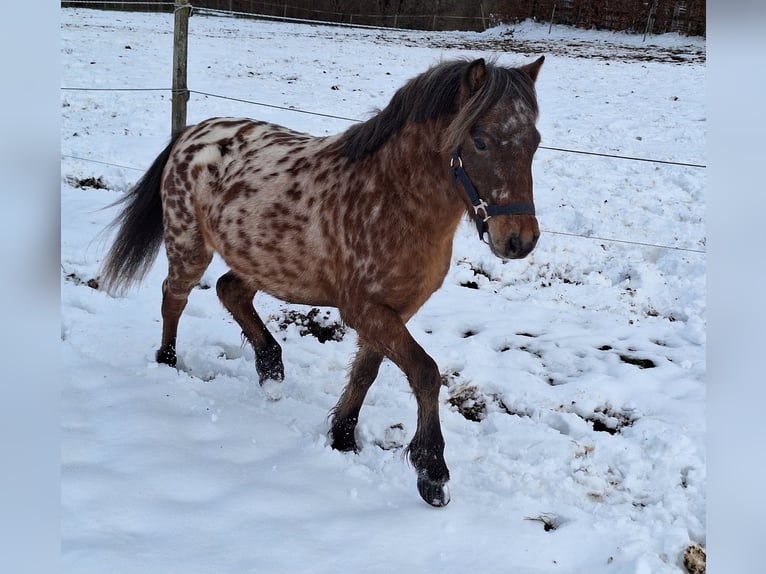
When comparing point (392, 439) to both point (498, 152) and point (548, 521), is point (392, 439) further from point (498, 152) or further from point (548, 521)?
point (498, 152)

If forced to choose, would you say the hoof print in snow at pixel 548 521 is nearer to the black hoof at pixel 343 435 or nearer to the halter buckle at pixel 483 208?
the black hoof at pixel 343 435

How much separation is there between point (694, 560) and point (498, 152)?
1.64 m

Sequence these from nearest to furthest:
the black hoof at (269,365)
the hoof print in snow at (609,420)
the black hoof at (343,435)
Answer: the black hoof at (343,435) < the hoof print in snow at (609,420) < the black hoof at (269,365)

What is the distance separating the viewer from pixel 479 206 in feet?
7.61

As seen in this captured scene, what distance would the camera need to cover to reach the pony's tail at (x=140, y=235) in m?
3.72

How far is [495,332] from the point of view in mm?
4180

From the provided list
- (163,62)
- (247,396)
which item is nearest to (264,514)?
(247,396)

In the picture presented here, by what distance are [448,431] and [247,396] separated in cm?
108

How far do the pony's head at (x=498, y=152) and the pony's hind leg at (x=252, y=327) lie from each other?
62.5 inches

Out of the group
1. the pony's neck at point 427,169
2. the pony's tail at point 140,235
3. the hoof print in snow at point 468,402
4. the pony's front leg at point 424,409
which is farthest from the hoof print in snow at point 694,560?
the pony's tail at point 140,235

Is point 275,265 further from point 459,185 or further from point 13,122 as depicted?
point 13,122

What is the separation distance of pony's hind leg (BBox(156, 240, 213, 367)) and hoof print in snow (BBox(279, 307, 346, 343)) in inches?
29.0

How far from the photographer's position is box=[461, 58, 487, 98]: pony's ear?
2328 mm

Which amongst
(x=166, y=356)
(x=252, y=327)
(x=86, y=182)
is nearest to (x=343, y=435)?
(x=252, y=327)
